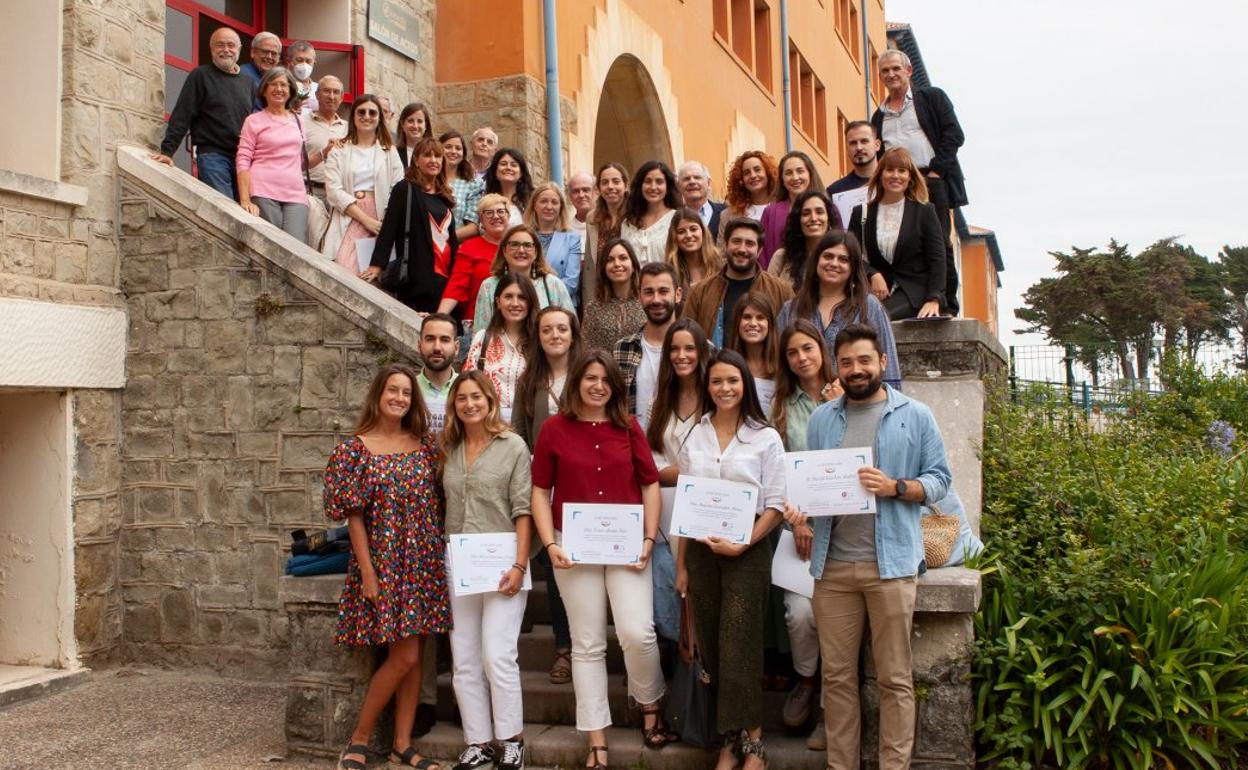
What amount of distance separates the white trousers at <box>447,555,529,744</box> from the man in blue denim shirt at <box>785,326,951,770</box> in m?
1.39

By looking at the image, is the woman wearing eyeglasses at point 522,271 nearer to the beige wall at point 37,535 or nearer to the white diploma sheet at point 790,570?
the white diploma sheet at point 790,570

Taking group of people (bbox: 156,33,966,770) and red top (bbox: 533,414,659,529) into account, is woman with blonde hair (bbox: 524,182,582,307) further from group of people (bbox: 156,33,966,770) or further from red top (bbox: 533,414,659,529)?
red top (bbox: 533,414,659,529)

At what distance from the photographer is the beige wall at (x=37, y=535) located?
7301 mm

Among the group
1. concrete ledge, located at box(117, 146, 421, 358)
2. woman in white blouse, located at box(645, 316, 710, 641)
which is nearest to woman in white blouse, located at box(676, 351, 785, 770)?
woman in white blouse, located at box(645, 316, 710, 641)

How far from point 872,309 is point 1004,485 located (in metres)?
1.55

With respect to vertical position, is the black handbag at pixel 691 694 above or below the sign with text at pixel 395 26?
below

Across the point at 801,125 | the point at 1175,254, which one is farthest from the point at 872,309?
the point at 1175,254

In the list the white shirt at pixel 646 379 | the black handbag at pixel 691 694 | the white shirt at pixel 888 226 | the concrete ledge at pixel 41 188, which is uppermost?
the concrete ledge at pixel 41 188

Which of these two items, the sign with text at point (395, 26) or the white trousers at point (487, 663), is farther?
the sign with text at point (395, 26)

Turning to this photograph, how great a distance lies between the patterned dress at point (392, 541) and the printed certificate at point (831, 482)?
1724mm

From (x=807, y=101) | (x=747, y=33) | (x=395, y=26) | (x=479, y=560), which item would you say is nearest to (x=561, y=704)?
(x=479, y=560)


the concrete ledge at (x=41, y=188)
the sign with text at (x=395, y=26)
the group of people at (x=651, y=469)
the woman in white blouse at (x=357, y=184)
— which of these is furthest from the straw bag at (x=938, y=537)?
the sign with text at (x=395, y=26)

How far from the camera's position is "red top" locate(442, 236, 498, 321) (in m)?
7.03

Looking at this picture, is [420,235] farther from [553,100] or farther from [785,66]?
[785,66]
